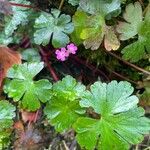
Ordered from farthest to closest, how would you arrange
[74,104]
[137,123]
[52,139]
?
[52,139]
[74,104]
[137,123]

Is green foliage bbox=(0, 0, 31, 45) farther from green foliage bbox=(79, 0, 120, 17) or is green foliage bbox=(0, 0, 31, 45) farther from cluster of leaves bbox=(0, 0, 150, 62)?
green foliage bbox=(79, 0, 120, 17)

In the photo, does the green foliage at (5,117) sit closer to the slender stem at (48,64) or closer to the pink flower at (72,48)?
the slender stem at (48,64)

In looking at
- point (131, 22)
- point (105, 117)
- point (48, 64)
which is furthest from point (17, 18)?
point (105, 117)

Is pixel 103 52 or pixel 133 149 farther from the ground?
pixel 103 52

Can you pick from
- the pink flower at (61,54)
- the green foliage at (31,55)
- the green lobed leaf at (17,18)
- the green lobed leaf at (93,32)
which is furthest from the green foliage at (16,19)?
the green lobed leaf at (93,32)

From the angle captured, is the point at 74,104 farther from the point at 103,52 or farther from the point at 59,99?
the point at 103,52

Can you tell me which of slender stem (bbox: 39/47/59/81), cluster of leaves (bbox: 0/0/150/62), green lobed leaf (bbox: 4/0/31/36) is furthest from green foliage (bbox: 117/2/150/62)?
green lobed leaf (bbox: 4/0/31/36)

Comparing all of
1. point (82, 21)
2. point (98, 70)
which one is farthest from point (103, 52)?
point (82, 21)
